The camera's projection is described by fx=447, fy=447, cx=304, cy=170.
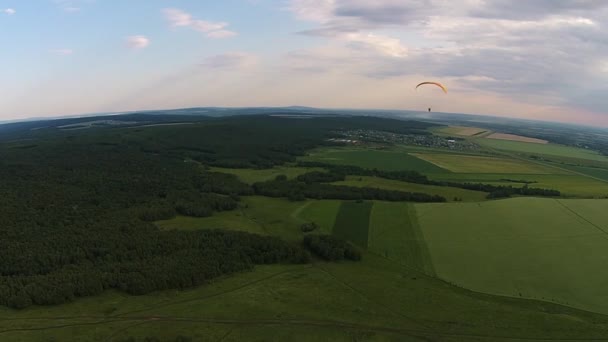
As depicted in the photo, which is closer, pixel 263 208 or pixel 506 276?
pixel 506 276

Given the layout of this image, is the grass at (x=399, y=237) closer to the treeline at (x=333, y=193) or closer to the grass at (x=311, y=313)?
the grass at (x=311, y=313)

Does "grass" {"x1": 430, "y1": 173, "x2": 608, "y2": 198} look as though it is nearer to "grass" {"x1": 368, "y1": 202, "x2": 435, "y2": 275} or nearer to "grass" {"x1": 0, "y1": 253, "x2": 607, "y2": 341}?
"grass" {"x1": 368, "y1": 202, "x2": 435, "y2": 275}

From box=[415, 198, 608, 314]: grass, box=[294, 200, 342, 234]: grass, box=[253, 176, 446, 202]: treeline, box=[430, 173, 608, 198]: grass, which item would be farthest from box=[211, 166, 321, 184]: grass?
box=[415, 198, 608, 314]: grass

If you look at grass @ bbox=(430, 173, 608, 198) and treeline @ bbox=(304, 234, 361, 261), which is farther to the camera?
grass @ bbox=(430, 173, 608, 198)

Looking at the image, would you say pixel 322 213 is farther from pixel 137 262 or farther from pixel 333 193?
pixel 137 262

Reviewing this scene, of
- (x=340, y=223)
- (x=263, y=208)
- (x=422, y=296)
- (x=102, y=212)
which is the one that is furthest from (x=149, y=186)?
(x=422, y=296)

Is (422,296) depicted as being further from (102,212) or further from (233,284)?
(102,212)
